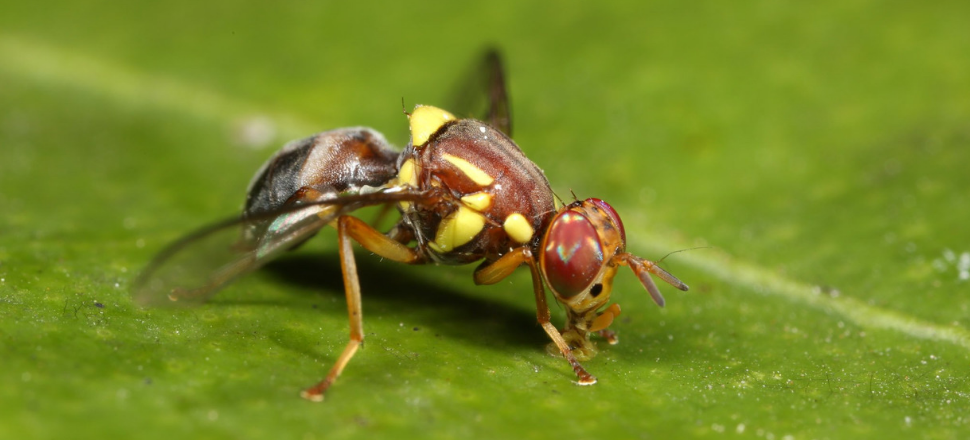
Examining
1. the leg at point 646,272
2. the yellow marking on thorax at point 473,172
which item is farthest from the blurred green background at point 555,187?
the yellow marking on thorax at point 473,172

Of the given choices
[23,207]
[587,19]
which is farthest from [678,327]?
[23,207]

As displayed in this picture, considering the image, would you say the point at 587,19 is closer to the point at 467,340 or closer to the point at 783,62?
the point at 783,62

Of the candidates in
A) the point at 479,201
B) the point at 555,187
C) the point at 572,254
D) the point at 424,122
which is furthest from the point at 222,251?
the point at 555,187

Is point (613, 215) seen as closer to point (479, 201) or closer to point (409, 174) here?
point (479, 201)

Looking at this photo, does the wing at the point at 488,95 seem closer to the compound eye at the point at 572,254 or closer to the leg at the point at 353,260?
the leg at the point at 353,260

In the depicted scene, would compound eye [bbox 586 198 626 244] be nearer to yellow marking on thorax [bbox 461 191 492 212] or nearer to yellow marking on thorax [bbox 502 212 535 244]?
yellow marking on thorax [bbox 502 212 535 244]

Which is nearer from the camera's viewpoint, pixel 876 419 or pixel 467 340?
pixel 876 419
